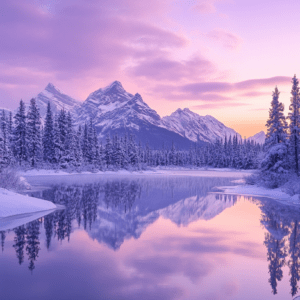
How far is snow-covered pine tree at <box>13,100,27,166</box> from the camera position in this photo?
59.7 metres

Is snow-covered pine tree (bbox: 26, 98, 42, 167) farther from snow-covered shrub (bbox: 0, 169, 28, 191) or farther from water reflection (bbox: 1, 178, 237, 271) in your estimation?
water reflection (bbox: 1, 178, 237, 271)

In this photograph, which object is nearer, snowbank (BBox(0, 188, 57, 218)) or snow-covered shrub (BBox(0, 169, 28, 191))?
snowbank (BBox(0, 188, 57, 218))

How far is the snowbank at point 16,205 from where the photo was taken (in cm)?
1617

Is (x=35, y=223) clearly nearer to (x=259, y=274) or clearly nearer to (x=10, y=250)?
(x=10, y=250)

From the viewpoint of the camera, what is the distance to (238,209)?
835 inches

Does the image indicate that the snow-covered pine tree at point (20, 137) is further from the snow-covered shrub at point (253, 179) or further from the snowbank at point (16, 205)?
the snowbank at point (16, 205)

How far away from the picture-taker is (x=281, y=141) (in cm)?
3544

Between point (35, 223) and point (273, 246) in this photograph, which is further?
point (35, 223)

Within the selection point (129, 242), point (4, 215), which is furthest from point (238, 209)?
point (4, 215)

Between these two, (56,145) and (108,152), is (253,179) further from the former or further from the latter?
(108,152)

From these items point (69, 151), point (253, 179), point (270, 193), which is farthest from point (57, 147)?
point (270, 193)

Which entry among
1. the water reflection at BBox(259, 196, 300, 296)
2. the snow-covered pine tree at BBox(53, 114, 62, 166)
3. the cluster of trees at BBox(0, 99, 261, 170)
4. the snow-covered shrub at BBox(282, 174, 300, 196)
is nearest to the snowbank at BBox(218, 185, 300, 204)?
the snow-covered shrub at BBox(282, 174, 300, 196)

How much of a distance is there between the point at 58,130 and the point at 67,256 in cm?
5722

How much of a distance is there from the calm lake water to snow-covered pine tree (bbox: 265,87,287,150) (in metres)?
17.7
